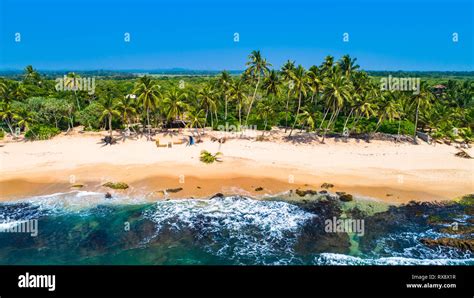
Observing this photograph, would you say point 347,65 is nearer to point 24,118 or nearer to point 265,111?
point 265,111

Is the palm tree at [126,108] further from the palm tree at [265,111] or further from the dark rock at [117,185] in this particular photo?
the palm tree at [265,111]

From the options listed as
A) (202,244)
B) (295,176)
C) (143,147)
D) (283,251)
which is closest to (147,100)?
(143,147)

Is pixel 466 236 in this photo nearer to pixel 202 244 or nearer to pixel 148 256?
pixel 202 244

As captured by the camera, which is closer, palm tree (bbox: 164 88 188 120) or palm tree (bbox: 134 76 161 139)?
palm tree (bbox: 134 76 161 139)

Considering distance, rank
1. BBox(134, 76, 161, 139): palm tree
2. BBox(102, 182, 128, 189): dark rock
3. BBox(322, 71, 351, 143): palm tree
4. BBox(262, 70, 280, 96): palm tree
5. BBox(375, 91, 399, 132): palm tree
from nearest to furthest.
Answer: BBox(102, 182, 128, 189): dark rock
BBox(322, 71, 351, 143): palm tree
BBox(134, 76, 161, 139): palm tree
BBox(375, 91, 399, 132): palm tree
BBox(262, 70, 280, 96): palm tree

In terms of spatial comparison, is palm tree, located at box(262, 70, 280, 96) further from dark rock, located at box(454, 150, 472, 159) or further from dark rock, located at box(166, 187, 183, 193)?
dark rock, located at box(454, 150, 472, 159)

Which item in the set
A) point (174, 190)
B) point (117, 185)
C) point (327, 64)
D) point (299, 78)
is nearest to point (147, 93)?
point (117, 185)

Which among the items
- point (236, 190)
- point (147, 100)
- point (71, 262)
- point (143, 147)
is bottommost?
point (71, 262)

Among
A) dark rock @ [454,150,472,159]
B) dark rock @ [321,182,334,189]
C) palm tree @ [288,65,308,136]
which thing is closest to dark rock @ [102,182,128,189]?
dark rock @ [321,182,334,189]
